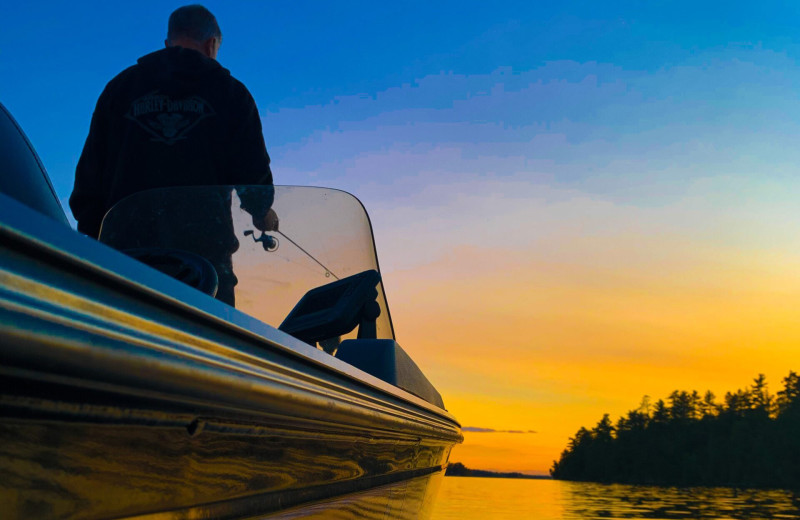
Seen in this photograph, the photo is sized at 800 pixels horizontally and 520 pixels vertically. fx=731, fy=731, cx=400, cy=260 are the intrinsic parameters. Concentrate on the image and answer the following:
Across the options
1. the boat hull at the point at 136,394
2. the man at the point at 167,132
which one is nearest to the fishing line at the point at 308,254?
the man at the point at 167,132

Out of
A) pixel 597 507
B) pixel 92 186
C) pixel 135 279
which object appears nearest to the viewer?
pixel 135 279

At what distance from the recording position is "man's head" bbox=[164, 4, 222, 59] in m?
3.05

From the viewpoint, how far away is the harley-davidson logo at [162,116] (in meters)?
2.80

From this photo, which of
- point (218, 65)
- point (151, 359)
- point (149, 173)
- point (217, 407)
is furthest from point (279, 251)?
point (151, 359)

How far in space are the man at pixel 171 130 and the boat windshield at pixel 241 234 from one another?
62 cm

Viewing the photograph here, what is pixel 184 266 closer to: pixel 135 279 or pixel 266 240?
pixel 266 240

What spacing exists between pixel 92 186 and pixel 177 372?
2328mm

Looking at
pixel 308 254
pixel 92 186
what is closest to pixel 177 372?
pixel 308 254

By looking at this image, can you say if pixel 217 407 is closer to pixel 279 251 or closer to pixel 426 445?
pixel 279 251

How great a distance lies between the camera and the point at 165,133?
2.80 meters

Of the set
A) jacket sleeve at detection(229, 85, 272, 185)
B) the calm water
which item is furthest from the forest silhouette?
jacket sleeve at detection(229, 85, 272, 185)

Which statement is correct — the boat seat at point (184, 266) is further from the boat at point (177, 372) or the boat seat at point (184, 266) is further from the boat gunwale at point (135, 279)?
the boat gunwale at point (135, 279)

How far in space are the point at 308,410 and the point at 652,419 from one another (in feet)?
424

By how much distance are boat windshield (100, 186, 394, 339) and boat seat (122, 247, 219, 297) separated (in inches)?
16.3
